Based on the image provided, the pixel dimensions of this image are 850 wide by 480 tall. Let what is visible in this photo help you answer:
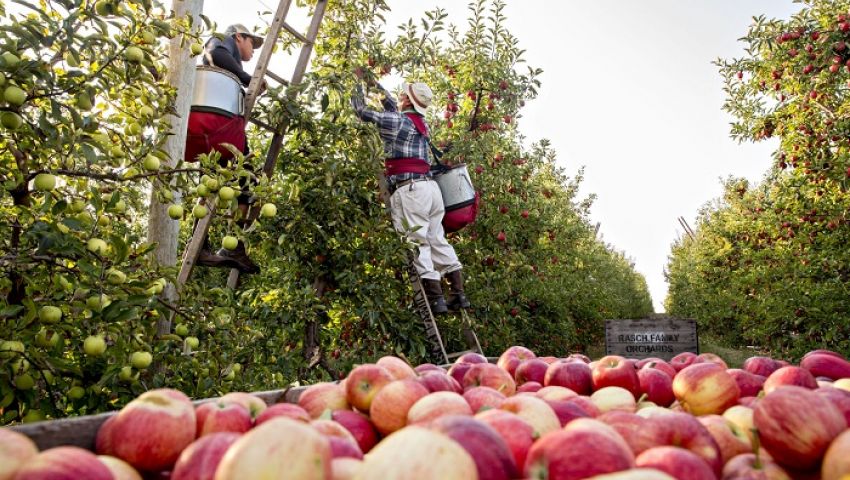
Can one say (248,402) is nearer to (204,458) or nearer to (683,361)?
(204,458)

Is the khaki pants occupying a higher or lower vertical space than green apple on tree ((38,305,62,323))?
higher

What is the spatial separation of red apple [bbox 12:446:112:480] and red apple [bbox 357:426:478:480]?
429 millimetres

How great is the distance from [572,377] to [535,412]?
2.12 ft

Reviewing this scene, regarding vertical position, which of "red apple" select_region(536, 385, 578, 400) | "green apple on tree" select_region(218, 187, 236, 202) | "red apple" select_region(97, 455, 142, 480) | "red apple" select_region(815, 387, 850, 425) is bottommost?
→ "red apple" select_region(97, 455, 142, 480)

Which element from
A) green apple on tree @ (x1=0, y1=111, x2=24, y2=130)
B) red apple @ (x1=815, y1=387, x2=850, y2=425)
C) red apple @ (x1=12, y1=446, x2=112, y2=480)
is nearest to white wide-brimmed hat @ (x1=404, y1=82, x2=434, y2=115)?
green apple on tree @ (x1=0, y1=111, x2=24, y2=130)

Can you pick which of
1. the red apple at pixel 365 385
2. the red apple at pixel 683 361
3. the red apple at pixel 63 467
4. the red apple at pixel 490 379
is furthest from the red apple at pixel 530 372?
the red apple at pixel 63 467

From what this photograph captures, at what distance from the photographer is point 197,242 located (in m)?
3.09

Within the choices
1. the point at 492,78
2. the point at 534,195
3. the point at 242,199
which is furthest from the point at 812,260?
the point at 242,199

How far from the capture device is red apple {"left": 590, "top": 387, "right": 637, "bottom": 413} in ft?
5.32

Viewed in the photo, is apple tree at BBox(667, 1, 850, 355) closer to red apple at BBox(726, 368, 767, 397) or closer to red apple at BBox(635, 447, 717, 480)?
red apple at BBox(726, 368, 767, 397)

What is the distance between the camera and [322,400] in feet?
5.25

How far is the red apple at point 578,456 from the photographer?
3.10 ft

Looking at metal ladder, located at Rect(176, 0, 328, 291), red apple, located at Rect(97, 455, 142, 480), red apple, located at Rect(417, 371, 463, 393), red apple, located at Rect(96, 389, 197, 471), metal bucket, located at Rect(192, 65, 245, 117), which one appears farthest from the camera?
metal bucket, located at Rect(192, 65, 245, 117)

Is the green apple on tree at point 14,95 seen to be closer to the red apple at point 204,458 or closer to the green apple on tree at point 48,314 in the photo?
A: the green apple on tree at point 48,314
